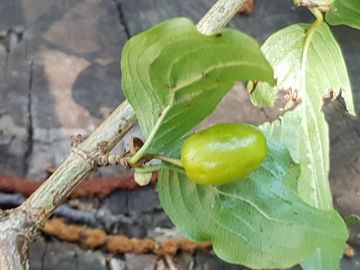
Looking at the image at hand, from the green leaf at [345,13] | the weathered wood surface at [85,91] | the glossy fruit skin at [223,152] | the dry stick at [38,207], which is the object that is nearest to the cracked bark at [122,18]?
the weathered wood surface at [85,91]

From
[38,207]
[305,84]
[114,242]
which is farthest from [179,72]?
[114,242]

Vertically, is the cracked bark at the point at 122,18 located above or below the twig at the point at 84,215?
above

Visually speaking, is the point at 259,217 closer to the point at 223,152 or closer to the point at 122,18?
the point at 223,152

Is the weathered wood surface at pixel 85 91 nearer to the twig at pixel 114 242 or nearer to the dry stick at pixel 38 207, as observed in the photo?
the twig at pixel 114 242

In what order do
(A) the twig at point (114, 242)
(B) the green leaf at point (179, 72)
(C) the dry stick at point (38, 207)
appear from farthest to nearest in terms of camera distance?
(A) the twig at point (114, 242) < (C) the dry stick at point (38, 207) < (B) the green leaf at point (179, 72)

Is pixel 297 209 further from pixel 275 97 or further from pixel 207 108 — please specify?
pixel 275 97

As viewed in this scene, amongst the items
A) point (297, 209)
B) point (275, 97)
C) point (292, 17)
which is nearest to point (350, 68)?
point (292, 17)
